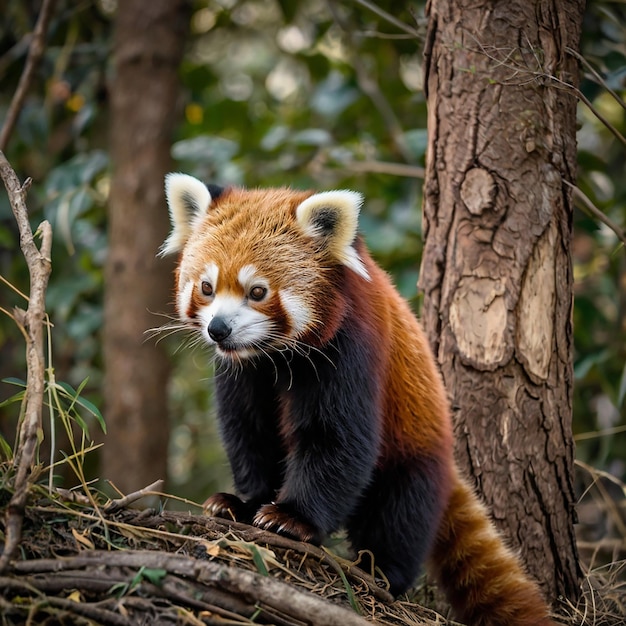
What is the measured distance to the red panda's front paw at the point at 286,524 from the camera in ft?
9.09

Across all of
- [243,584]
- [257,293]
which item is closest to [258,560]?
[243,584]

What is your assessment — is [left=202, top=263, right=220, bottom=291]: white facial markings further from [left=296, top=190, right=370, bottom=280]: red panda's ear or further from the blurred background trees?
the blurred background trees

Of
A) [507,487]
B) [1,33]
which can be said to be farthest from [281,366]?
[1,33]

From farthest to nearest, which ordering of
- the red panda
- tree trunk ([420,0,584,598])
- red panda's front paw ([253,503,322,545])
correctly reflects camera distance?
tree trunk ([420,0,584,598]) → the red panda → red panda's front paw ([253,503,322,545])

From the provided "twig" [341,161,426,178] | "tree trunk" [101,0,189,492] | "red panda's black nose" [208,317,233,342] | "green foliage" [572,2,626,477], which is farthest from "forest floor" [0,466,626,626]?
"tree trunk" [101,0,189,492]

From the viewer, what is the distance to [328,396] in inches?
113

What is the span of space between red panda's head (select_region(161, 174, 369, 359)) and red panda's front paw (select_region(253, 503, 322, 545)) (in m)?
0.59

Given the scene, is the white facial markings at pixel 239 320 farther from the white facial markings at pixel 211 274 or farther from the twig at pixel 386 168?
the twig at pixel 386 168

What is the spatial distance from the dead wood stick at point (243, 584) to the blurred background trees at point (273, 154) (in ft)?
9.22

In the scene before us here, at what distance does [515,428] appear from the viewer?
10.9ft

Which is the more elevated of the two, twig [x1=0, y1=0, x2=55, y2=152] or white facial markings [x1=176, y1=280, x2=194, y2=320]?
twig [x1=0, y1=0, x2=55, y2=152]

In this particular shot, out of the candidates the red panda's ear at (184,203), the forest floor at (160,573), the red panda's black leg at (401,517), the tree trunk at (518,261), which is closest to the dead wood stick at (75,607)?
the forest floor at (160,573)

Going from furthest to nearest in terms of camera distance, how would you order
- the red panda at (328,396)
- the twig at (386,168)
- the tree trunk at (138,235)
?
the tree trunk at (138,235) → the twig at (386,168) → the red panda at (328,396)

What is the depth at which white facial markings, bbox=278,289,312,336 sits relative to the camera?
2.86 meters
